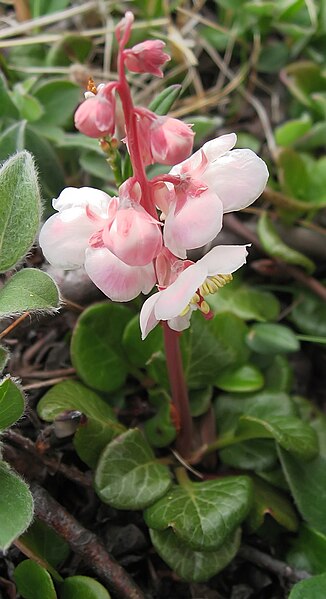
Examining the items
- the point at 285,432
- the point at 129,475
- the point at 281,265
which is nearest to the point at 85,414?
the point at 129,475

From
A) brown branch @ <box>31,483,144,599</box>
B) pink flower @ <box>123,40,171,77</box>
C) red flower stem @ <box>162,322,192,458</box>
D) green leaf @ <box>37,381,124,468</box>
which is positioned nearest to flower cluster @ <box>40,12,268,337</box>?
pink flower @ <box>123,40,171,77</box>

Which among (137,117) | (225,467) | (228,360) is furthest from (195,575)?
(137,117)

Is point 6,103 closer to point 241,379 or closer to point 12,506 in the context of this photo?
point 241,379

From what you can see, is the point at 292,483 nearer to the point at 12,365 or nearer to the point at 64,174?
the point at 12,365

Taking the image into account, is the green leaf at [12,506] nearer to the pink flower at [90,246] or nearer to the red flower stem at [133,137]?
the pink flower at [90,246]

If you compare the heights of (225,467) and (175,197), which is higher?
(175,197)

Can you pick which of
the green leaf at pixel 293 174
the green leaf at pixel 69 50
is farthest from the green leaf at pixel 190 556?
the green leaf at pixel 69 50
